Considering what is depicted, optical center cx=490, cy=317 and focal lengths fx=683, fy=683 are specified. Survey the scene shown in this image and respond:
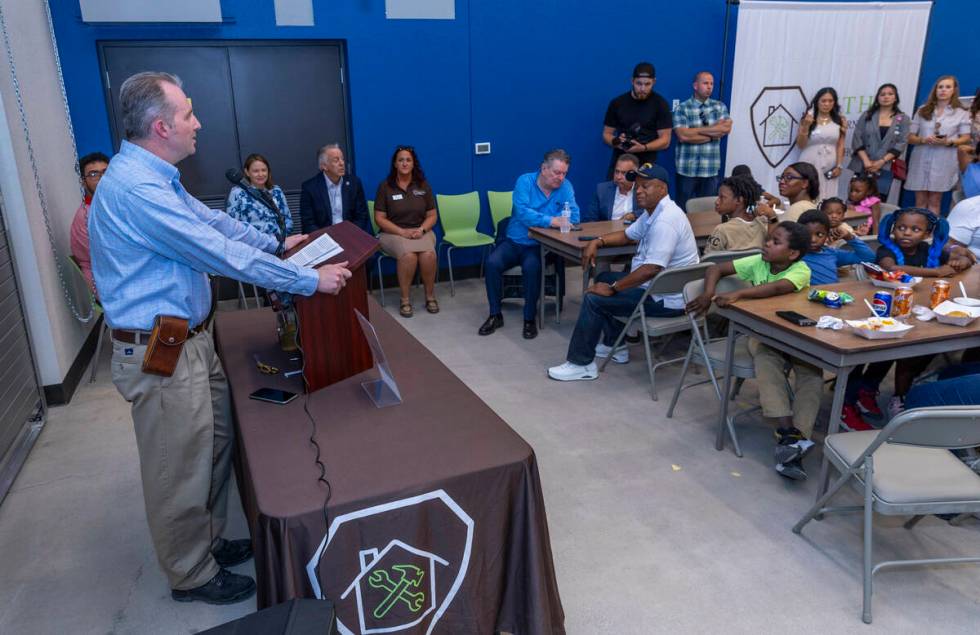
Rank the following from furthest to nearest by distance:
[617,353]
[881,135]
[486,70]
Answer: [881,135], [486,70], [617,353]

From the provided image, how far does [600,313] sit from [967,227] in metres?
2.34

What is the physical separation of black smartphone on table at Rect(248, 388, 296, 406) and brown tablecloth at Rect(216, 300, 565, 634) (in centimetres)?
3

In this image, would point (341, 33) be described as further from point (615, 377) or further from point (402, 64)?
point (615, 377)

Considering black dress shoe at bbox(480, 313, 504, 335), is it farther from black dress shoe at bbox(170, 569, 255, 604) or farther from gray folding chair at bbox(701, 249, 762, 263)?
black dress shoe at bbox(170, 569, 255, 604)

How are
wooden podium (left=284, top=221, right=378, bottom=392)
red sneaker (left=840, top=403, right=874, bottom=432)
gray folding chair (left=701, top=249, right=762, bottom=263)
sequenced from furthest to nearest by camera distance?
gray folding chair (left=701, top=249, right=762, bottom=263) < red sneaker (left=840, top=403, right=874, bottom=432) < wooden podium (left=284, top=221, right=378, bottom=392)

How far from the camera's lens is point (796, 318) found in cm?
289

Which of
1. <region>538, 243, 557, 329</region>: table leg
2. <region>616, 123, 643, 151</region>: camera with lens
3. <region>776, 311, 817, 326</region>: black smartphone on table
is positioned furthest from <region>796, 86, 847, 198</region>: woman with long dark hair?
<region>776, 311, 817, 326</region>: black smartphone on table

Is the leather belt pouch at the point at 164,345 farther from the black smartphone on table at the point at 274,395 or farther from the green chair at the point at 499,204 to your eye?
the green chair at the point at 499,204

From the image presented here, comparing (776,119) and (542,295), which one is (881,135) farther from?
(542,295)

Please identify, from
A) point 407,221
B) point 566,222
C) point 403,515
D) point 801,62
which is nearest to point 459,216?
point 407,221

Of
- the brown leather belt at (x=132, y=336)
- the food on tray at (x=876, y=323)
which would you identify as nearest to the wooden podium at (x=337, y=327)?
the brown leather belt at (x=132, y=336)

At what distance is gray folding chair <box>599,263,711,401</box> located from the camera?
3.69m

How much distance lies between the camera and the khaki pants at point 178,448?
6.91 feet

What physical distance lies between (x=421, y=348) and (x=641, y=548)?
1169 millimetres
